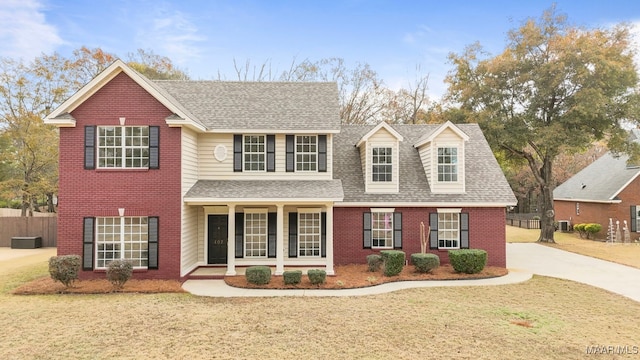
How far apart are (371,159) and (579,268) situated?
1094 centimetres

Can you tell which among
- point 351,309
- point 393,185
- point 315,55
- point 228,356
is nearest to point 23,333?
point 228,356

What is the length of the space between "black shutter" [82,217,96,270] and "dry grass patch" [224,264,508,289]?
16.4 ft

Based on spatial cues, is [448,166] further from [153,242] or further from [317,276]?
[153,242]

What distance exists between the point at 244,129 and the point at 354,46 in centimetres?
1774

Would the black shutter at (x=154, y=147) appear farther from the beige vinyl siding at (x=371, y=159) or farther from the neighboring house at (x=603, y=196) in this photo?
the neighboring house at (x=603, y=196)

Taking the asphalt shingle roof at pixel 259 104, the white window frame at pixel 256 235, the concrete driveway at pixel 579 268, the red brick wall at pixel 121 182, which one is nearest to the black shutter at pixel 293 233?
the white window frame at pixel 256 235

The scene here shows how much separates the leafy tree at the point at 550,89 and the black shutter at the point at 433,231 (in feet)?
38.6

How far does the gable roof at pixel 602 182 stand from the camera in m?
27.5

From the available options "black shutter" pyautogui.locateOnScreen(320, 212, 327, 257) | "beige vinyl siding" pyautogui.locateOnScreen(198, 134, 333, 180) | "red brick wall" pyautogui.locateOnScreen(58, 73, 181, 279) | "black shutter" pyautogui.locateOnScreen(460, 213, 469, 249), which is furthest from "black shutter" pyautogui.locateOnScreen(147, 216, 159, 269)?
"black shutter" pyautogui.locateOnScreen(460, 213, 469, 249)

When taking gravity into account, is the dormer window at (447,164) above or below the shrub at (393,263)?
above

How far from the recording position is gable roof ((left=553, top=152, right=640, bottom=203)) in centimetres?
2752

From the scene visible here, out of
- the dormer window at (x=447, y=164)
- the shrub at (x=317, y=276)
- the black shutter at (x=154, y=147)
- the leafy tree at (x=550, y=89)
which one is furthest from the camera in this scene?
the leafy tree at (x=550, y=89)

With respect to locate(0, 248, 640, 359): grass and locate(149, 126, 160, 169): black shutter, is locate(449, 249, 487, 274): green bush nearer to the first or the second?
locate(0, 248, 640, 359): grass

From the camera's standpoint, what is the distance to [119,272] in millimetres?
12508
